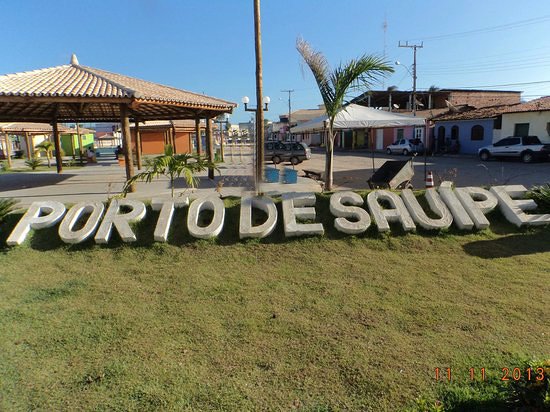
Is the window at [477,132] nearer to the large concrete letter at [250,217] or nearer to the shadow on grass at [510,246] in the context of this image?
the shadow on grass at [510,246]

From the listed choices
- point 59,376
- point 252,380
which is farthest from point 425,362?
point 59,376

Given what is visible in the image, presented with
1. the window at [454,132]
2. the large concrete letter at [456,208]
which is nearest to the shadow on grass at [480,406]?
the large concrete letter at [456,208]

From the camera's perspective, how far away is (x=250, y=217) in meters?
6.42

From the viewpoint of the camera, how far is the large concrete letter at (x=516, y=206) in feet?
21.0

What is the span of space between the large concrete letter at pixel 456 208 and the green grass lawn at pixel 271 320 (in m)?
0.19

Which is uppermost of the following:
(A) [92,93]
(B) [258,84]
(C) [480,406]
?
(B) [258,84]

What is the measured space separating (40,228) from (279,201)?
404 centimetres

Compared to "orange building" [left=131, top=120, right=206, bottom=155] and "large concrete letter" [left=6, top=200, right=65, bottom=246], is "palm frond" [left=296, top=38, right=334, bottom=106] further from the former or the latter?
"orange building" [left=131, top=120, right=206, bottom=155]

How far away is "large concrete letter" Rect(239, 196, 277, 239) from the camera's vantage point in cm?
609

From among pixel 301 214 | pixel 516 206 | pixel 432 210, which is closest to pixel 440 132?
pixel 516 206

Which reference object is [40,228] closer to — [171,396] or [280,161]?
[171,396]

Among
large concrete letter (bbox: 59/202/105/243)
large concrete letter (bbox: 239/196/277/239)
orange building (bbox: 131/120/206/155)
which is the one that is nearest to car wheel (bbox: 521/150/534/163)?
large concrete letter (bbox: 239/196/277/239)

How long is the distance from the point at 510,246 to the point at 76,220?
22.7ft

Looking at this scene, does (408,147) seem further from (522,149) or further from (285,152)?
(285,152)
